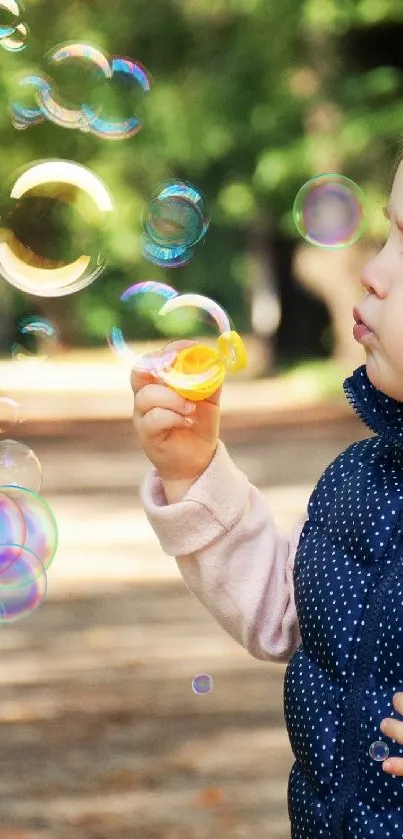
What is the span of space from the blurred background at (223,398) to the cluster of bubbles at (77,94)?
0.22 meters

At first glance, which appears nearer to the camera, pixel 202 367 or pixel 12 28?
pixel 202 367

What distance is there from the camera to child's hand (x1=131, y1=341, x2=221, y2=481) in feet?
5.42

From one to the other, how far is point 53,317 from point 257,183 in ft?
26.2

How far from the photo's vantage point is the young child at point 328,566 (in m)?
1.53

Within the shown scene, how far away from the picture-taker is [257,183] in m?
14.2

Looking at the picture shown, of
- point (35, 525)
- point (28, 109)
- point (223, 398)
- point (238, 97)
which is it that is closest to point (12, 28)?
point (28, 109)

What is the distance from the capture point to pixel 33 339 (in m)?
2.93

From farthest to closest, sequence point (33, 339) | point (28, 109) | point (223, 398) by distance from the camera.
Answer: point (223, 398) < point (28, 109) < point (33, 339)

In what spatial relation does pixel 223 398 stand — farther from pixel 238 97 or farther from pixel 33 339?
pixel 33 339

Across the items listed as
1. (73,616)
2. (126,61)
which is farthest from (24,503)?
(73,616)

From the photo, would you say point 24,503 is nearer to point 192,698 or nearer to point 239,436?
point 192,698

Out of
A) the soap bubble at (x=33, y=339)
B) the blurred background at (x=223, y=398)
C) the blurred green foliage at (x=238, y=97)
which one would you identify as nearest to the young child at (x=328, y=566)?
the blurred background at (x=223, y=398)

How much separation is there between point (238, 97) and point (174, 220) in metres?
11.7

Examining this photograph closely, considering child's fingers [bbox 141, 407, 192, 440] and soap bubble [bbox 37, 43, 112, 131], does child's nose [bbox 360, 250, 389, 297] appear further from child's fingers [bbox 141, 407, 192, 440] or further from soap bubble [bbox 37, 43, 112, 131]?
soap bubble [bbox 37, 43, 112, 131]
